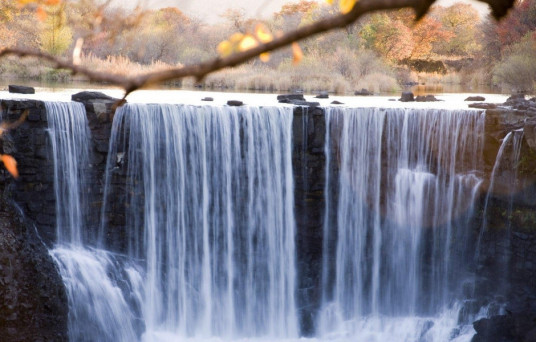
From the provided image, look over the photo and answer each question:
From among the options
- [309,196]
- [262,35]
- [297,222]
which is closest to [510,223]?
[309,196]

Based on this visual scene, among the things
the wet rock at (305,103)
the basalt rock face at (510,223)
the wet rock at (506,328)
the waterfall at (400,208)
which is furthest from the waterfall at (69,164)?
the basalt rock face at (510,223)

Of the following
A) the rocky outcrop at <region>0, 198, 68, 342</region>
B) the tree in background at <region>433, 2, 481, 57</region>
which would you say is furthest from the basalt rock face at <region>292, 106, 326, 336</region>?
the tree in background at <region>433, 2, 481, 57</region>

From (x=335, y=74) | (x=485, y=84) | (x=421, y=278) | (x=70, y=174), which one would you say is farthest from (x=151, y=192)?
(x=485, y=84)

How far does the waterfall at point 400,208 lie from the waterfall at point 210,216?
0.98 metres

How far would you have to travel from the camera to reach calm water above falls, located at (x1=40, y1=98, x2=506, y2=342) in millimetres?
11625

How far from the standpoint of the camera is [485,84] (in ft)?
96.8

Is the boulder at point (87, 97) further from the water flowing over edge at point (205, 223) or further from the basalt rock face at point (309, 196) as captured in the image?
the basalt rock face at point (309, 196)

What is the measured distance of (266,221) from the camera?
40.9 feet

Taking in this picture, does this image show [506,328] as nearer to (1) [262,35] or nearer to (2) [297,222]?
(2) [297,222]

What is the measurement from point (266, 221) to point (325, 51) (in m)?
22.1

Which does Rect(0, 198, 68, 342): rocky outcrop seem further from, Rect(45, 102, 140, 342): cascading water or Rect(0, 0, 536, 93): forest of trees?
Rect(0, 0, 536, 93): forest of trees

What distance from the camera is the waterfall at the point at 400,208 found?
12602 millimetres

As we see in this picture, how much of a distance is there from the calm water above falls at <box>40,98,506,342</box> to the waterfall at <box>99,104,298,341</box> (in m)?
0.02

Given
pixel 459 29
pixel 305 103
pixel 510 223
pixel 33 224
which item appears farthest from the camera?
pixel 459 29
